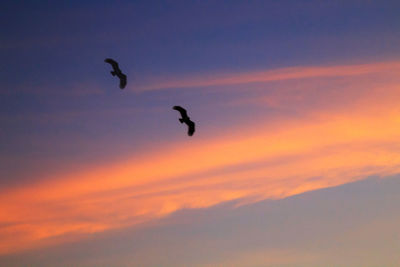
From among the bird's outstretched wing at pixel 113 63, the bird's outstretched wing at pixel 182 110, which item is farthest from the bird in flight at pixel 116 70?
the bird's outstretched wing at pixel 182 110

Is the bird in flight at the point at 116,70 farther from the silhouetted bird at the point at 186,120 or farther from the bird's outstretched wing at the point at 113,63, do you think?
the silhouetted bird at the point at 186,120

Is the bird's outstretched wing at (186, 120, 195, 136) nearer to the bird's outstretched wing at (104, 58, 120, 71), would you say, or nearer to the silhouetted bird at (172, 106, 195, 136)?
the silhouetted bird at (172, 106, 195, 136)

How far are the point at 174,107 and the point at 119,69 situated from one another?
31.2ft

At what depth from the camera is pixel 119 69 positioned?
2534 inches

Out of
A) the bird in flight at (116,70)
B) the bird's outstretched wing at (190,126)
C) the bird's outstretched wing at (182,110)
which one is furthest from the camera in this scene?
the bird in flight at (116,70)

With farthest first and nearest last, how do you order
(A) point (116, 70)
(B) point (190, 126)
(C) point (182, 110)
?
(A) point (116, 70)
(B) point (190, 126)
(C) point (182, 110)

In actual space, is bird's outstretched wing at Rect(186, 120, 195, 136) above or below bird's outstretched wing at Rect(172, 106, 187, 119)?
below

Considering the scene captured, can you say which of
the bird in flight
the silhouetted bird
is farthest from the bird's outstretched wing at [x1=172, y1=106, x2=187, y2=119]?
the bird in flight

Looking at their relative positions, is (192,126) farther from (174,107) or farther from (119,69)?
(119,69)

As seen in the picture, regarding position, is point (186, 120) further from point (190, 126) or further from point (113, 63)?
point (113, 63)

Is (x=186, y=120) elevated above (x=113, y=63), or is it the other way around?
(x=113, y=63)

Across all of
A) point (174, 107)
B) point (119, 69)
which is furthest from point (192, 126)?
point (119, 69)

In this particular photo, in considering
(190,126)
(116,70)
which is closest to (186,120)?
(190,126)

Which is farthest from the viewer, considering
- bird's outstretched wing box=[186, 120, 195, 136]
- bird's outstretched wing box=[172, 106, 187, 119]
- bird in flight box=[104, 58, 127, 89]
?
bird in flight box=[104, 58, 127, 89]
